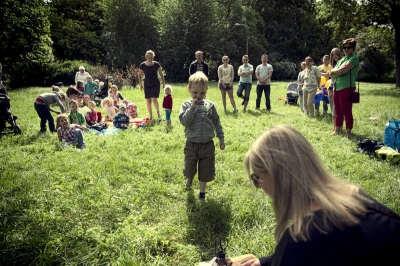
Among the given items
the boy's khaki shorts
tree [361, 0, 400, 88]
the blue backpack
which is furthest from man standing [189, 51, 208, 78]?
tree [361, 0, 400, 88]

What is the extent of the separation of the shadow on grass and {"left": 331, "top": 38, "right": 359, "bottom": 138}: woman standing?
4.41 meters

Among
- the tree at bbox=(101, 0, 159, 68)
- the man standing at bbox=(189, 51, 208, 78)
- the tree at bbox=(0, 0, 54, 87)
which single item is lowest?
the man standing at bbox=(189, 51, 208, 78)

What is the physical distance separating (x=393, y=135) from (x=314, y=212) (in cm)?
583

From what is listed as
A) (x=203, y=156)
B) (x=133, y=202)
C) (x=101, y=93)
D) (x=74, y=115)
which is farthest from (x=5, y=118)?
(x=203, y=156)

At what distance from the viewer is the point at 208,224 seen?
12.0 ft

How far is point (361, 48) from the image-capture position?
113 ft

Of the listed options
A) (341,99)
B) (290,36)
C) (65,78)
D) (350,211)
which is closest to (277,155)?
(350,211)

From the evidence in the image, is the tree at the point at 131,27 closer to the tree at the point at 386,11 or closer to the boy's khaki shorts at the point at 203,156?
the tree at the point at 386,11

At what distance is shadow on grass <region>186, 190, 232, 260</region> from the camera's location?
10.9ft

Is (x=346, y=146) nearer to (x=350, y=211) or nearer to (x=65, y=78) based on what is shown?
(x=350, y=211)

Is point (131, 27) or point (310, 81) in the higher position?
point (131, 27)

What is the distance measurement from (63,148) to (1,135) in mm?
2664

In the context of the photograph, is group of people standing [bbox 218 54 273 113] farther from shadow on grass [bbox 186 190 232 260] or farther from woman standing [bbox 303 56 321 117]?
shadow on grass [bbox 186 190 232 260]

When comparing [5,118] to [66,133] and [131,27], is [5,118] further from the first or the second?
[131,27]
